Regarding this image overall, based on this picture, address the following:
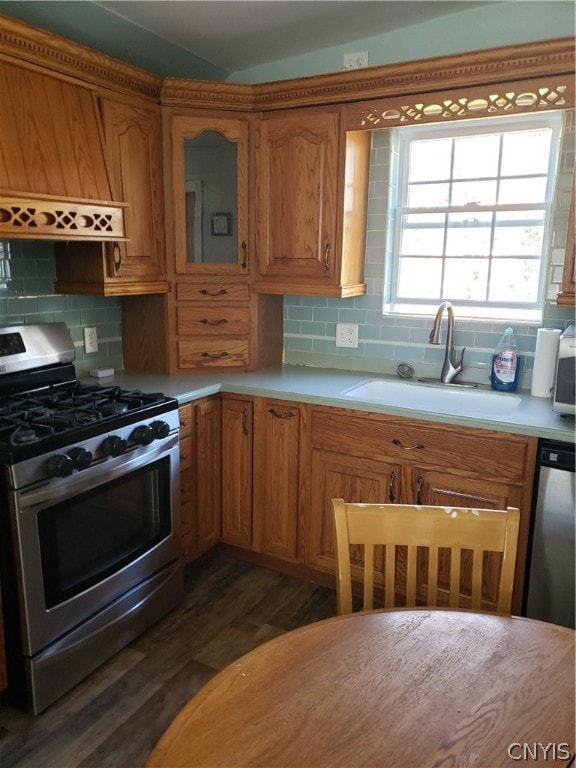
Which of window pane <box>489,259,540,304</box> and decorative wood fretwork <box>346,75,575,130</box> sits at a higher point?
decorative wood fretwork <box>346,75,575,130</box>

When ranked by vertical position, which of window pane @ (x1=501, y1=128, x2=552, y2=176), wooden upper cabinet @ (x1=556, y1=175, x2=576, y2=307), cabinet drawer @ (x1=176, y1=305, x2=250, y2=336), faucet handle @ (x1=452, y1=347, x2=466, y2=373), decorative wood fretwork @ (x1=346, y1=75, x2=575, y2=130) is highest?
decorative wood fretwork @ (x1=346, y1=75, x2=575, y2=130)

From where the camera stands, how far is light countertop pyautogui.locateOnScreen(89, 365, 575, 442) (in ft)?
6.85

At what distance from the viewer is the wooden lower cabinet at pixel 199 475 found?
2.53 metres

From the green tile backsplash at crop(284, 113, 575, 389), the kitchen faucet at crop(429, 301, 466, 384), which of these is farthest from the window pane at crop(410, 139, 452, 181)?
the kitchen faucet at crop(429, 301, 466, 384)

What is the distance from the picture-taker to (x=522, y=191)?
2.61 meters

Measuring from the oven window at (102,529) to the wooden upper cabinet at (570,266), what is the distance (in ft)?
5.51

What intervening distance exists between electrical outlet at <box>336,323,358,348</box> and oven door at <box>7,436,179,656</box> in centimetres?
114

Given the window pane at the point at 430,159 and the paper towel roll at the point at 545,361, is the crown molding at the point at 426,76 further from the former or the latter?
the paper towel roll at the point at 545,361

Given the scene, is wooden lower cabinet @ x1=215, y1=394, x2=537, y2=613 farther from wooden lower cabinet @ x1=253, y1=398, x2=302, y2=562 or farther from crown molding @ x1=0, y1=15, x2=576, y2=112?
crown molding @ x1=0, y1=15, x2=576, y2=112

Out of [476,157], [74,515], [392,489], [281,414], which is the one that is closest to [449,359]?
[392,489]

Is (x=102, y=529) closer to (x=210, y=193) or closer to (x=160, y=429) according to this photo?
(x=160, y=429)

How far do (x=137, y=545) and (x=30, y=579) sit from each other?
1.59ft

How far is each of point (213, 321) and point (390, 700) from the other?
2196 mm

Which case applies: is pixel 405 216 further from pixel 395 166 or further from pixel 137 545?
pixel 137 545
